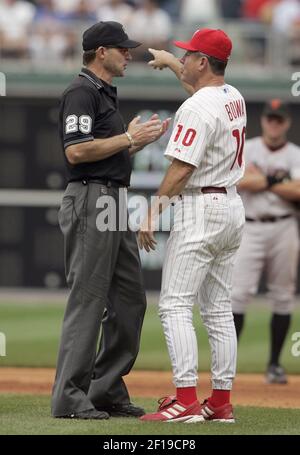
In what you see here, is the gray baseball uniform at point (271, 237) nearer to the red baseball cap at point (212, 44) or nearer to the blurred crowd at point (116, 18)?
the red baseball cap at point (212, 44)

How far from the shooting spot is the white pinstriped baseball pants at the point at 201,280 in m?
6.04

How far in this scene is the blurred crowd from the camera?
1584 centimetres

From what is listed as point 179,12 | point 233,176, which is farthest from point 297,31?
point 233,176

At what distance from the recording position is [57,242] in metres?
15.4

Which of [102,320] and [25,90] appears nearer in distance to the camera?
[102,320]

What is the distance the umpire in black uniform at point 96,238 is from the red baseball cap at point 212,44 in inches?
17.7

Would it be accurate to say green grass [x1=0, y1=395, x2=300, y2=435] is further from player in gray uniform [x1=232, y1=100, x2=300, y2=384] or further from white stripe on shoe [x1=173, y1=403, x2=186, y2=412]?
player in gray uniform [x1=232, y1=100, x2=300, y2=384]

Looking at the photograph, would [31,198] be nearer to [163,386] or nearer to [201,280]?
[163,386]

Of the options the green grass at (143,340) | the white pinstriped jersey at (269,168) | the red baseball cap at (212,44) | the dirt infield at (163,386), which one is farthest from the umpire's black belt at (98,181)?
the green grass at (143,340)

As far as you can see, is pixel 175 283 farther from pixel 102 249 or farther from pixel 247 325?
pixel 247 325

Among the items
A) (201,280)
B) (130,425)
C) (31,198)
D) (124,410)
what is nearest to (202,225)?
(201,280)

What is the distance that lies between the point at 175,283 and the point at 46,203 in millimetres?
9610

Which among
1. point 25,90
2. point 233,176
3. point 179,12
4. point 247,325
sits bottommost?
point 247,325

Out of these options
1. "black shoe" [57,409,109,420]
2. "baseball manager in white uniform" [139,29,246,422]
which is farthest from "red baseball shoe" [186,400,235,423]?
"black shoe" [57,409,109,420]
